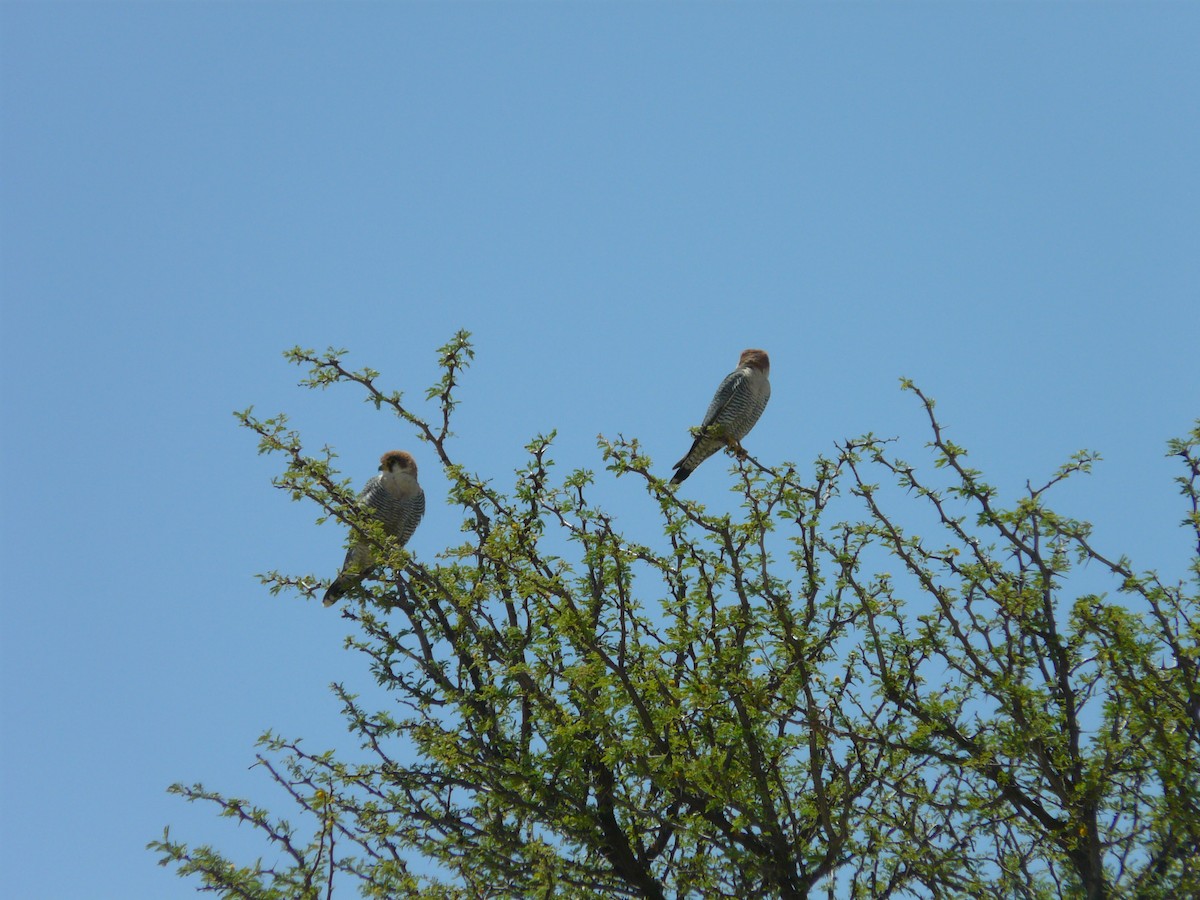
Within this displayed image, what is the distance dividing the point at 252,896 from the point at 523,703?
1.72 meters

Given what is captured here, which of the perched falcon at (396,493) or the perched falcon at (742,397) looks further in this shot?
the perched falcon at (396,493)

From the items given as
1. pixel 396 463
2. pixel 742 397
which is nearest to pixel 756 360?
pixel 742 397

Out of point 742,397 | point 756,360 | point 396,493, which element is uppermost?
point 756,360

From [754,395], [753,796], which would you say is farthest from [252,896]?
[754,395]

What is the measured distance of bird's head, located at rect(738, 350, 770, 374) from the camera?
11.7 metres

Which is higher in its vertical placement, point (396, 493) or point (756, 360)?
point (756, 360)

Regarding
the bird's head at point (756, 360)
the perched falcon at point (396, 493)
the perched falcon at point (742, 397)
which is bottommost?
the perched falcon at point (396, 493)

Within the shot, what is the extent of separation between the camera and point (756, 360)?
38.3 ft

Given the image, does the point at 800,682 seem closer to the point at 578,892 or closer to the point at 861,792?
the point at 861,792

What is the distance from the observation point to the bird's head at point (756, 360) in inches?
459

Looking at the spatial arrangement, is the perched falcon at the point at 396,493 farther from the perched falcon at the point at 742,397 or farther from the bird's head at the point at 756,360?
the bird's head at the point at 756,360

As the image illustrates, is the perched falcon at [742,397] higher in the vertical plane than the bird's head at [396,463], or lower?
higher

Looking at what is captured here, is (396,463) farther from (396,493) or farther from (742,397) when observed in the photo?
(742,397)

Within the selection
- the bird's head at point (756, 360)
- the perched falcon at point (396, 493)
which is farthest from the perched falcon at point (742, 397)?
the perched falcon at point (396, 493)
